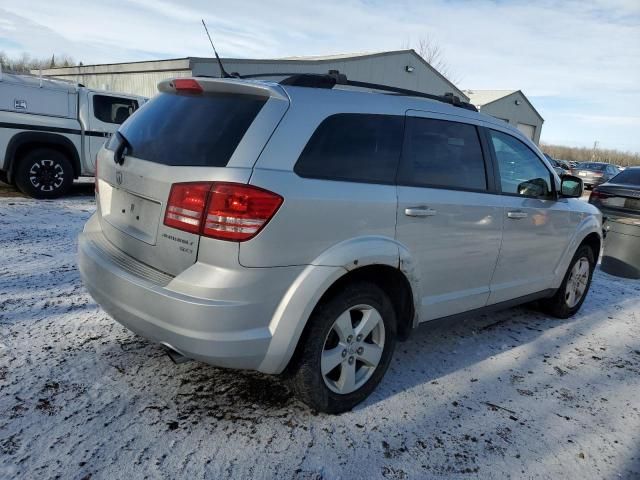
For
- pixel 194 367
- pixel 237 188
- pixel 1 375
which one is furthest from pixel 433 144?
pixel 1 375

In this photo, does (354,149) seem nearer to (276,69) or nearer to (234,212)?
(234,212)

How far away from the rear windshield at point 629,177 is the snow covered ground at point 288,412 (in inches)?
223

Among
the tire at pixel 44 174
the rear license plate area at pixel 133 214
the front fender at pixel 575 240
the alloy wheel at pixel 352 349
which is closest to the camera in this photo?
the rear license plate area at pixel 133 214

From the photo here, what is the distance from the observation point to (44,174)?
8125 mm

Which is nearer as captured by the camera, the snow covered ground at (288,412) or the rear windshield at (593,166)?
the snow covered ground at (288,412)

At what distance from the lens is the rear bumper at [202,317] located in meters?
2.16

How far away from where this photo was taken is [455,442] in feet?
8.54

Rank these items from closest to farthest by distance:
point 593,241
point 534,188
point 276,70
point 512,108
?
1. point 534,188
2. point 593,241
3. point 276,70
4. point 512,108

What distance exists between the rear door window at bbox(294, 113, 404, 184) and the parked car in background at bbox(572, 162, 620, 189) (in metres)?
23.6

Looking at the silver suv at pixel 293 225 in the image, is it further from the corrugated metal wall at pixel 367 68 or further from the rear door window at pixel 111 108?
the corrugated metal wall at pixel 367 68

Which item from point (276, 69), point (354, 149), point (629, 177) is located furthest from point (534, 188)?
point (276, 69)

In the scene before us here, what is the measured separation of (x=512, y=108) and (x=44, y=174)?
35.1 metres

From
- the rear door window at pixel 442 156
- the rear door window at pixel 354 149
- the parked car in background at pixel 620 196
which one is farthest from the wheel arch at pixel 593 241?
the parked car in background at pixel 620 196

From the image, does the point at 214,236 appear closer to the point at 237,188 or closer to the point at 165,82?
the point at 237,188
